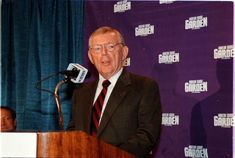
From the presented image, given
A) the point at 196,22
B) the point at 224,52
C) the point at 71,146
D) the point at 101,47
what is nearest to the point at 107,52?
the point at 101,47

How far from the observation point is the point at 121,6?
4336mm

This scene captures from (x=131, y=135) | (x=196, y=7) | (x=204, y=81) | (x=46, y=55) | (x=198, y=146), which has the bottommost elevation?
(x=198, y=146)

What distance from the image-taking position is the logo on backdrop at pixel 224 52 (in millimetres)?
3379

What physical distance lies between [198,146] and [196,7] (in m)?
1.23

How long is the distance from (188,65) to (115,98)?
1.47m

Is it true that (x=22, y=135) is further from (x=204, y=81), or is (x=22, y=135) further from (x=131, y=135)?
(x=204, y=81)

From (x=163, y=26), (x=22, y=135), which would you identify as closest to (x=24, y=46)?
(x=163, y=26)

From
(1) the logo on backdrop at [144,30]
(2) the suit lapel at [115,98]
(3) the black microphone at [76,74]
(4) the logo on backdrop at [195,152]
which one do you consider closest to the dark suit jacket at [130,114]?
(2) the suit lapel at [115,98]

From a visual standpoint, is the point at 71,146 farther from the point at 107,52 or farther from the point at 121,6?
the point at 121,6

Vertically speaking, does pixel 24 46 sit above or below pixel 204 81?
above

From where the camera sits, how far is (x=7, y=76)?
17.4ft

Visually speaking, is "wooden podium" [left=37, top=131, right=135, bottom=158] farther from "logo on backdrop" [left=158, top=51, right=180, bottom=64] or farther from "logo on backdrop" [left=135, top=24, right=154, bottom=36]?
"logo on backdrop" [left=135, top=24, right=154, bottom=36]

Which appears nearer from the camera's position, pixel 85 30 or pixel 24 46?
pixel 85 30

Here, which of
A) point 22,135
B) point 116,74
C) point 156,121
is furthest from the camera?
point 116,74
